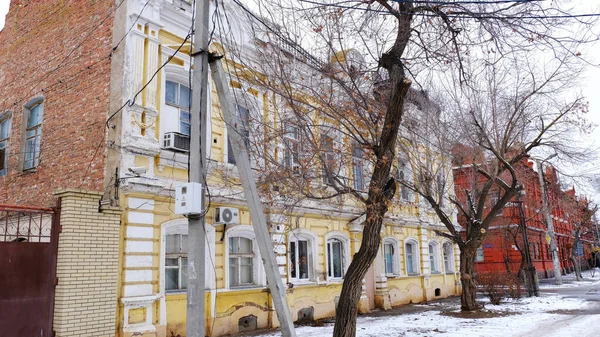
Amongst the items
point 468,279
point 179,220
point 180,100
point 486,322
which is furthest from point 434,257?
point 180,100

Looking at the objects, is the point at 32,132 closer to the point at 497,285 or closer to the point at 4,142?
the point at 4,142

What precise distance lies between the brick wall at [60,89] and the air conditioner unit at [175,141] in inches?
51.4

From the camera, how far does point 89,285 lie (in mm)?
8672

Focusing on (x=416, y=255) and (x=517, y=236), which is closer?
(x=416, y=255)

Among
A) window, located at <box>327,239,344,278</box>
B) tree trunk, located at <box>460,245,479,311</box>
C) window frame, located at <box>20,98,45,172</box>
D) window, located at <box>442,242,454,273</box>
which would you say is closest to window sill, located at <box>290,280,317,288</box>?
window, located at <box>327,239,344,278</box>

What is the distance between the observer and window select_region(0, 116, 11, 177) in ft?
42.5

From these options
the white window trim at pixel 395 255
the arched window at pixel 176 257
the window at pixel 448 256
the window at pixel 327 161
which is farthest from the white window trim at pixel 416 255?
the arched window at pixel 176 257

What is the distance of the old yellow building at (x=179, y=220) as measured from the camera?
952 cm

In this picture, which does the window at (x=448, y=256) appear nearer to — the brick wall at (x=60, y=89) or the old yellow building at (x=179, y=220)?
the old yellow building at (x=179, y=220)

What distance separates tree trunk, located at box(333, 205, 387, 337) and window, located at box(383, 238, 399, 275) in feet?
32.9

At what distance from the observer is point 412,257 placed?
19.8 metres

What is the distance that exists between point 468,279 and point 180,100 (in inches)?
399

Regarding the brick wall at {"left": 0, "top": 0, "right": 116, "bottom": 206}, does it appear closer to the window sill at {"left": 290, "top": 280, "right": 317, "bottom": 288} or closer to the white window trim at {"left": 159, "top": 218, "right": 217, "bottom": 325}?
the white window trim at {"left": 159, "top": 218, "right": 217, "bottom": 325}

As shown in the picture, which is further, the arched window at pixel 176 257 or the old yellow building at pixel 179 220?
the arched window at pixel 176 257
